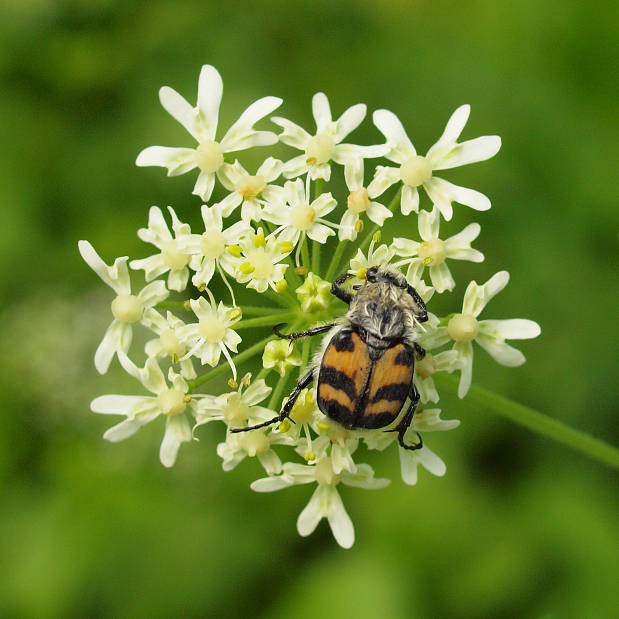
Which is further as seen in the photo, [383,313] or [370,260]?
[370,260]

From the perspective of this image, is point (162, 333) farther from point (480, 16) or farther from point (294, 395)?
point (480, 16)

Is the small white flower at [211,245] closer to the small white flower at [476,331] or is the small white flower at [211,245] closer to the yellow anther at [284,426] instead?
the yellow anther at [284,426]

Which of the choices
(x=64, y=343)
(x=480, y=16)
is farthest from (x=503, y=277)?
(x=64, y=343)

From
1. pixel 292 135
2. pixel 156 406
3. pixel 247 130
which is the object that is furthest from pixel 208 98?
pixel 156 406

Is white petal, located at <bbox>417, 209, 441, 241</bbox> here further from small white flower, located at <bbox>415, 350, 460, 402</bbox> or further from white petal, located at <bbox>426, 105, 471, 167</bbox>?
small white flower, located at <bbox>415, 350, 460, 402</bbox>

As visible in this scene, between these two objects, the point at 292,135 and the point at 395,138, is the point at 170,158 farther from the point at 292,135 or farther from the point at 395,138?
the point at 395,138

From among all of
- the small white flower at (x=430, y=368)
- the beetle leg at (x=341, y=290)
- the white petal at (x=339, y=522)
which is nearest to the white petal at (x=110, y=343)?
the beetle leg at (x=341, y=290)

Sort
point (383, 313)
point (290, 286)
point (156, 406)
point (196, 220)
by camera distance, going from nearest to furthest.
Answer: point (383, 313) < point (290, 286) < point (156, 406) < point (196, 220)
